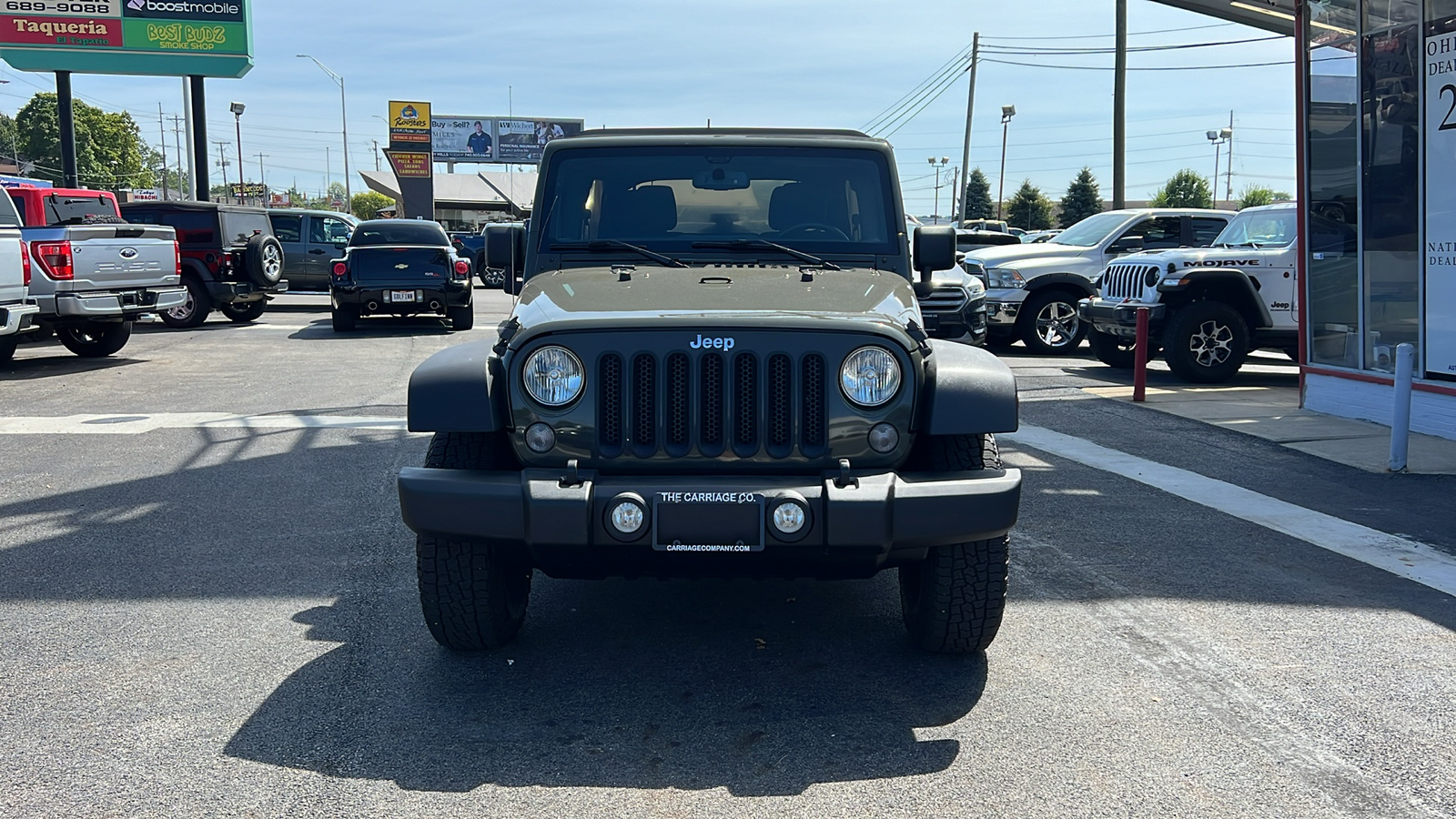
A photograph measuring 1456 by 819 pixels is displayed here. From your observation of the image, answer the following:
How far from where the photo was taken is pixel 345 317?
17.5 meters

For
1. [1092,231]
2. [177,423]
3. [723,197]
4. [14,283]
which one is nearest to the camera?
[723,197]

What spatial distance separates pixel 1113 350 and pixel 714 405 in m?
11.1

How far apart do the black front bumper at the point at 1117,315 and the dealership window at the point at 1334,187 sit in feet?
6.00

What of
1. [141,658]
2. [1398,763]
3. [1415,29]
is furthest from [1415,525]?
[141,658]

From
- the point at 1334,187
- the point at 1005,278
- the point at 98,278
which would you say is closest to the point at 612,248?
the point at 1334,187

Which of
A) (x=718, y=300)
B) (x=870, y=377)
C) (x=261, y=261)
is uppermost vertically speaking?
(x=261, y=261)

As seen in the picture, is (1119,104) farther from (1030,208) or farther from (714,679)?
(1030,208)

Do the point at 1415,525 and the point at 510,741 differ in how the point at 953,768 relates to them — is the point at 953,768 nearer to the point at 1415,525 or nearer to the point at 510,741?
the point at 510,741

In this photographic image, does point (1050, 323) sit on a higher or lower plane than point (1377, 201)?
lower

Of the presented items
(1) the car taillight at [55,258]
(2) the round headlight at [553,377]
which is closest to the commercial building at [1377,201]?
(2) the round headlight at [553,377]

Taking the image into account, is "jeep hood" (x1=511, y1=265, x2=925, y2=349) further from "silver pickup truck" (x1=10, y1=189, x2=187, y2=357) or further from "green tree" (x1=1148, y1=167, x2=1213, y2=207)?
"green tree" (x1=1148, y1=167, x2=1213, y2=207)

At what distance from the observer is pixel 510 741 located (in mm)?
3639

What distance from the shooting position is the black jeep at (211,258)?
18141 mm

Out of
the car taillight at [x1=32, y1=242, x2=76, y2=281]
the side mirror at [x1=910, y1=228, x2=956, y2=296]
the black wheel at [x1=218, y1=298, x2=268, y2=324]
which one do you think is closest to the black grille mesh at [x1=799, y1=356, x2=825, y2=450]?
the side mirror at [x1=910, y1=228, x2=956, y2=296]
